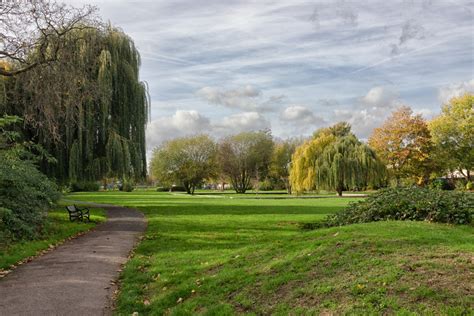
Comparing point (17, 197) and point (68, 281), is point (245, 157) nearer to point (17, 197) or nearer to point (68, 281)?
point (17, 197)

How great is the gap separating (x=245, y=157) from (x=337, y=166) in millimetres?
34584

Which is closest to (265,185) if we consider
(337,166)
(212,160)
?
(212,160)

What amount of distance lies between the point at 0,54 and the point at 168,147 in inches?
2304

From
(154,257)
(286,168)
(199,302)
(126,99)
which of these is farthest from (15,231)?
(286,168)

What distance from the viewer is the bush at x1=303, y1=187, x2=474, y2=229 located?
1086 centimetres

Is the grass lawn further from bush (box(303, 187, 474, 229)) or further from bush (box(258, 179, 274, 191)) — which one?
bush (box(258, 179, 274, 191))

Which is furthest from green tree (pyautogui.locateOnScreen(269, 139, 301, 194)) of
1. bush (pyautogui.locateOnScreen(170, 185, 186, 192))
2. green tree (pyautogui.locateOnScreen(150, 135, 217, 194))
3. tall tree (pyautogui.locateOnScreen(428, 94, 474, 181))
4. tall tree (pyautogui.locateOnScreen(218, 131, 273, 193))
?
tall tree (pyautogui.locateOnScreen(428, 94, 474, 181))

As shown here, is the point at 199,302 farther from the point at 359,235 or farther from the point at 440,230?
the point at 440,230

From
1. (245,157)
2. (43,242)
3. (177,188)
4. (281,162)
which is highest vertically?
(245,157)

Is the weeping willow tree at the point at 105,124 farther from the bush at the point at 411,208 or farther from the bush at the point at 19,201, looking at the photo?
the bush at the point at 411,208

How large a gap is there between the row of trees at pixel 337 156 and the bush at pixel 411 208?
2704 cm

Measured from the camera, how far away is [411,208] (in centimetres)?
1152

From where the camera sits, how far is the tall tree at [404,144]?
174 ft

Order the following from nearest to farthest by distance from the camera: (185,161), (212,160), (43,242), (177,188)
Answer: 1. (43,242)
2. (185,161)
3. (212,160)
4. (177,188)
